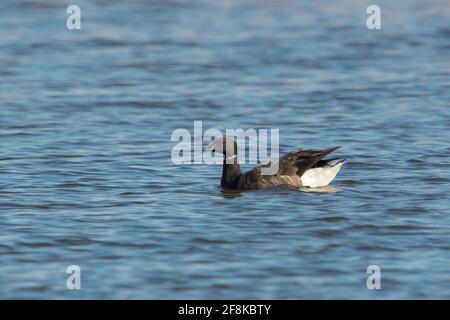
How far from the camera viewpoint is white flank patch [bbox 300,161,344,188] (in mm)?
13156

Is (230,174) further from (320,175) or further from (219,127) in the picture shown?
(219,127)

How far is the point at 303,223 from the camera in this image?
37.8ft

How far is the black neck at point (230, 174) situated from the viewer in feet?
43.8

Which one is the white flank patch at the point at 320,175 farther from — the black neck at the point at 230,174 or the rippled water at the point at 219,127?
the black neck at the point at 230,174

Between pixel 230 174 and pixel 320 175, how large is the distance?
1.19 m

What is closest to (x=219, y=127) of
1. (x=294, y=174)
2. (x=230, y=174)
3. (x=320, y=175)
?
(x=230, y=174)

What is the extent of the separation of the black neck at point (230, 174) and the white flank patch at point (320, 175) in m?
0.87

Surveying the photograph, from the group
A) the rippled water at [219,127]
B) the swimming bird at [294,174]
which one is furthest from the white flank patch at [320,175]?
the rippled water at [219,127]

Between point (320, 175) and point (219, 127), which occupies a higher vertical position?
point (219, 127)

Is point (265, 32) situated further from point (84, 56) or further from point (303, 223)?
point (303, 223)

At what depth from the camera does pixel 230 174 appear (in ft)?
44.1

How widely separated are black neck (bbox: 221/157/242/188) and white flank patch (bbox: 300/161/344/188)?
865 mm

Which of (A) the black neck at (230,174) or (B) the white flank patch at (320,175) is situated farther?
(A) the black neck at (230,174)


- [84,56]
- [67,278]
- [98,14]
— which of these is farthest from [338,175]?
[98,14]
